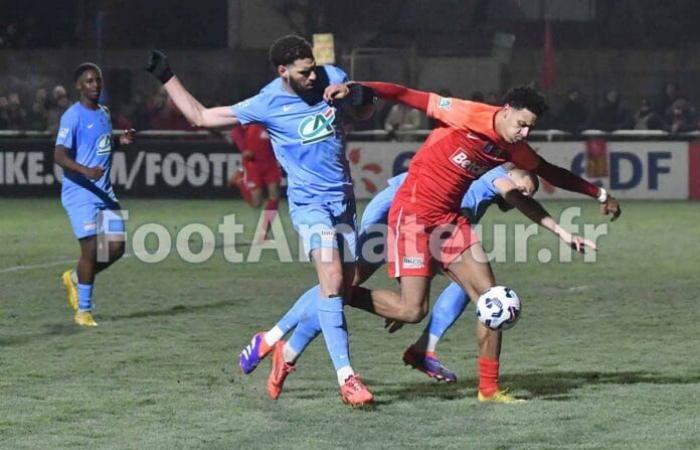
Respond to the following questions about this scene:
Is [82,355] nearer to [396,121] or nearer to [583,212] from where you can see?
[583,212]

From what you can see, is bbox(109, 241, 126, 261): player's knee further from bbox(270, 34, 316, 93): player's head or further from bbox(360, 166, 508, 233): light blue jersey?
bbox(270, 34, 316, 93): player's head

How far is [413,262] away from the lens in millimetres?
9125

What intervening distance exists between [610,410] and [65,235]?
13.9 metres

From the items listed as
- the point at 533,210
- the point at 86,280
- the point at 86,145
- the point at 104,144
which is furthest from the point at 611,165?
the point at 533,210

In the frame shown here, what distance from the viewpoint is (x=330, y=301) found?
9000 millimetres

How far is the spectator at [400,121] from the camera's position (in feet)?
92.3

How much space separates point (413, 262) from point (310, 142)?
90cm

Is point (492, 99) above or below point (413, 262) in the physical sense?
above

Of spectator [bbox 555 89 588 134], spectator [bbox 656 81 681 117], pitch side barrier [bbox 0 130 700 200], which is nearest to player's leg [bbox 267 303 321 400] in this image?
pitch side barrier [bbox 0 130 700 200]

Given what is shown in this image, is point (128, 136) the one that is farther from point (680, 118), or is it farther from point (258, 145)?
point (680, 118)

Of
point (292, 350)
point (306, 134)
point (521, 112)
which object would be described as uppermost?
point (521, 112)

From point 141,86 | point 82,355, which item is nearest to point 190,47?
point 141,86

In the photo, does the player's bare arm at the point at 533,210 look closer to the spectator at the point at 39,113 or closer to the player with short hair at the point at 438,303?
the player with short hair at the point at 438,303

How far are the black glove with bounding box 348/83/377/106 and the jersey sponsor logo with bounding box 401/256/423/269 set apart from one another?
97cm
